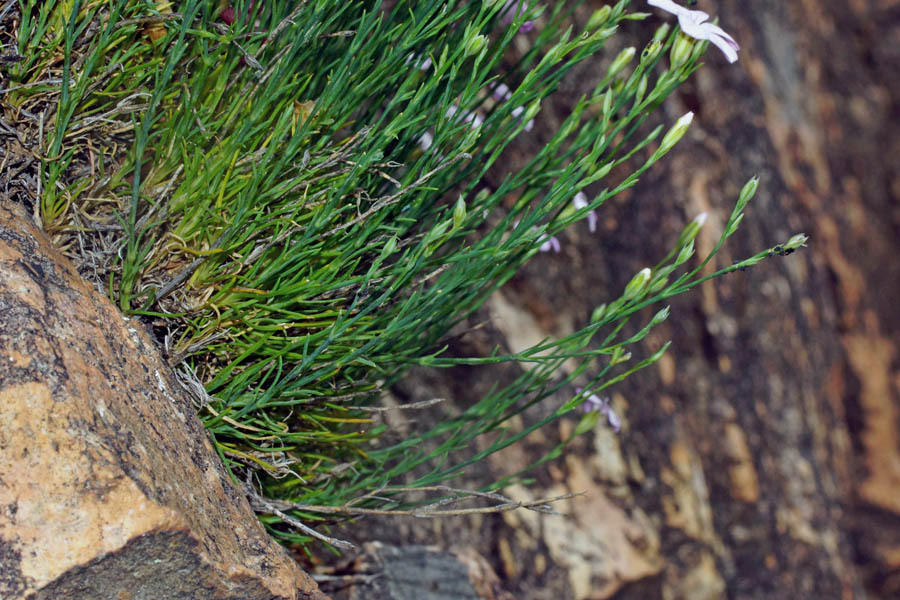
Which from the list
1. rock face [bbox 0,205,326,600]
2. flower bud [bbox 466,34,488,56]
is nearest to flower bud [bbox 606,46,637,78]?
flower bud [bbox 466,34,488,56]

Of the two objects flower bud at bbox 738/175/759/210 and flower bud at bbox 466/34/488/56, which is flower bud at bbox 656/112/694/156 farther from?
flower bud at bbox 466/34/488/56

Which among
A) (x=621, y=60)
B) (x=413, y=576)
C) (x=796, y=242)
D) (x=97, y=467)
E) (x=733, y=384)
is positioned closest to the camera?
(x=97, y=467)

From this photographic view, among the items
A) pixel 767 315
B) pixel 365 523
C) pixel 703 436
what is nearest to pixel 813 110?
Result: pixel 767 315

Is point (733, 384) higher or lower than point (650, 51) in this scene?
lower

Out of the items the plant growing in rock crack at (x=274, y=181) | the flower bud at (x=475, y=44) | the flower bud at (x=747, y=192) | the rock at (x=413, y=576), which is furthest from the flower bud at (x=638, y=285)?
the rock at (x=413, y=576)

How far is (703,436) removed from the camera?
2.47 metres

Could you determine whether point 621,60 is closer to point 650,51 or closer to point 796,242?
point 650,51

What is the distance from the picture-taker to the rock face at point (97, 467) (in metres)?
0.82

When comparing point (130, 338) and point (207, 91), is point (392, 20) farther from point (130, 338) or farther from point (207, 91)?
point (130, 338)

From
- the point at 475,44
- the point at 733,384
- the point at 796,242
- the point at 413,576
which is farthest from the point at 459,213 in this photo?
the point at 733,384

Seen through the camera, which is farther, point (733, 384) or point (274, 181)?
point (733, 384)

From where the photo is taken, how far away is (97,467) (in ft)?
2.80

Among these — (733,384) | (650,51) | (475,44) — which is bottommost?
(733,384)

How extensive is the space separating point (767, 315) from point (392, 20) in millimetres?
2113
